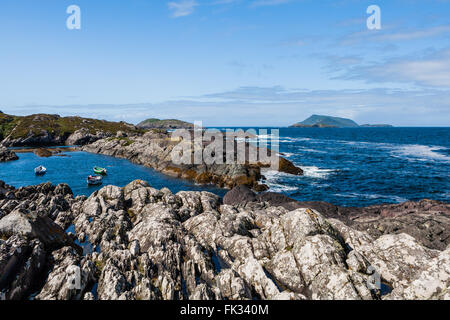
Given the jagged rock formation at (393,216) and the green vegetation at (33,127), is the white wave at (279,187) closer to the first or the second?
the jagged rock formation at (393,216)

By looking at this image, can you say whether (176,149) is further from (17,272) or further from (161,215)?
(17,272)

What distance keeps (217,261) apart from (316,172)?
60056 millimetres

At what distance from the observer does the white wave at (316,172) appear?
67200 millimetres

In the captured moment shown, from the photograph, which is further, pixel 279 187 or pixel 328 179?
pixel 328 179

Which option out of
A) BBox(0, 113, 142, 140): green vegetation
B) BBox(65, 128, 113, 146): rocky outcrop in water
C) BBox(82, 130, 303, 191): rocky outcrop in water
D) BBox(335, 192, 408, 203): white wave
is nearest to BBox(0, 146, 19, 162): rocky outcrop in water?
BBox(82, 130, 303, 191): rocky outcrop in water

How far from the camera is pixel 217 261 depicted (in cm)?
1800

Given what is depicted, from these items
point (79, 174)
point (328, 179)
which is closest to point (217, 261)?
point (328, 179)

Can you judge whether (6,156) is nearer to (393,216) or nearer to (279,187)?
(279,187)

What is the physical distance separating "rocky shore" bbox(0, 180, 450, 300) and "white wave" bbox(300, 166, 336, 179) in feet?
147

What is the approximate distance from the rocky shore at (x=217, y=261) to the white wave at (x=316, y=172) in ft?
147

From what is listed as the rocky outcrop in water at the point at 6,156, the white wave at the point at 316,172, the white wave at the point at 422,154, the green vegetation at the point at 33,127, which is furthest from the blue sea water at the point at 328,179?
the green vegetation at the point at 33,127
